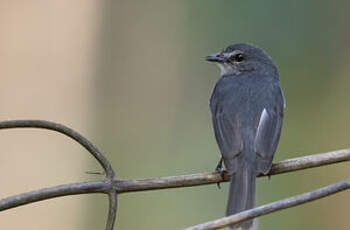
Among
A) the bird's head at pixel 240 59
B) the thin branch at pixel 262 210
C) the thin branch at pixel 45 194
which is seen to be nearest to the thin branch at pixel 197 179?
the thin branch at pixel 45 194

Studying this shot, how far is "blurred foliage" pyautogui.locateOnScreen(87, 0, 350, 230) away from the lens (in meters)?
6.79

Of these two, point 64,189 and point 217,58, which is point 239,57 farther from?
point 64,189

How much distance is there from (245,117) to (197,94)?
268 centimetres

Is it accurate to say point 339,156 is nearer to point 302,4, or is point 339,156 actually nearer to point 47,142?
point 47,142

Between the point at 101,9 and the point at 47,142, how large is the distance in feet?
5.16

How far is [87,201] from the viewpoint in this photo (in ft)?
22.2

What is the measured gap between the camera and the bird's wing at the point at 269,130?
425 centimetres

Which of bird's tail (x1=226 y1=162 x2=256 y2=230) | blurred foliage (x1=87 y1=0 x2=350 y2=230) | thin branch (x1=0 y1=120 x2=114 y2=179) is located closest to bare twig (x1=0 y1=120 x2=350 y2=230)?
thin branch (x1=0 y1=120 x2=114 y2=179)

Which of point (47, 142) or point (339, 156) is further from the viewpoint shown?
point (47, 142)

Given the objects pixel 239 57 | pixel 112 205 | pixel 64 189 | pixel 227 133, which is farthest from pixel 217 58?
pixel 64 189

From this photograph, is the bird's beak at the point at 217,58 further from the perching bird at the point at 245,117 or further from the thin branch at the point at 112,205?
the thin branch at the point at 112,205

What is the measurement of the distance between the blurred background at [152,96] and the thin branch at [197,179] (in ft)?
10.4

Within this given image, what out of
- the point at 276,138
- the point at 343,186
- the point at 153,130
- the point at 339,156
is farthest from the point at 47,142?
the point at 343,186

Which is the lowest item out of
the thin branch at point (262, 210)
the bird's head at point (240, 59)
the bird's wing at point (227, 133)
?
the thin branch at point (262, 210)
